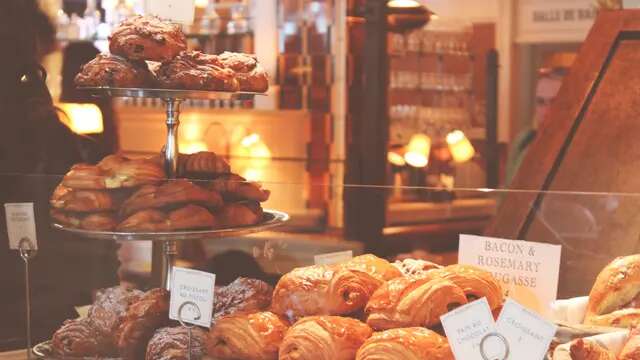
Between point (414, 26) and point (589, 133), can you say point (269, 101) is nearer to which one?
point (414, 26)

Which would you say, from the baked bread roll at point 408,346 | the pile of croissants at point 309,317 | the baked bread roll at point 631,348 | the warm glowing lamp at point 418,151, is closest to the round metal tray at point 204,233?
the pile of croissants at point 309,317

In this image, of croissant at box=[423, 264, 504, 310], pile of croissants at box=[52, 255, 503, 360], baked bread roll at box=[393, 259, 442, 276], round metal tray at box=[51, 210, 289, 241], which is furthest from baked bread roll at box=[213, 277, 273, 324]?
croissant at box=[423, 264, 504, 310]

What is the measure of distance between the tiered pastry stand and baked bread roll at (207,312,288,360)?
219 mm

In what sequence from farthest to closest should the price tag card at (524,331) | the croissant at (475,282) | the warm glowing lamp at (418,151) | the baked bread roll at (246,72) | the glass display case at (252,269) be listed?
the warm glowing lamp at (418,151) → the baked bread roll at (246,72) → the glass display case at (252,269) → the croissant at (475,282) → the price tag card at (524,331)

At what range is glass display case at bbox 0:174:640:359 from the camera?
160 centimetres

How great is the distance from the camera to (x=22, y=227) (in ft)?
6.72

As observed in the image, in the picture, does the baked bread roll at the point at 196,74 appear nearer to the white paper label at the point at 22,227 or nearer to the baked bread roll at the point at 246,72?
the baked bread roll at the point at 246,72

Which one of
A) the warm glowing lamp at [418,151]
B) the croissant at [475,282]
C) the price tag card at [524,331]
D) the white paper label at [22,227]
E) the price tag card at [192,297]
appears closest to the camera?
the price tag card at [524,331]

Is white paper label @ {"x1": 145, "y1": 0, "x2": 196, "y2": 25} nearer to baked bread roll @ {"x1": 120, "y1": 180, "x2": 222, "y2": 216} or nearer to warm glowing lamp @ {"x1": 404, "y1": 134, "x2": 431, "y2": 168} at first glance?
baked bread roll @ {"x1": 120, "y1": 180, "x2": 222, "y2": 216}

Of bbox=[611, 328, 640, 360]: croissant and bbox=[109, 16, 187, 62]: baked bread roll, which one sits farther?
bbox=[109, 16, 187, 62]: baked bread roll

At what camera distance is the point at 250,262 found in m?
1.81

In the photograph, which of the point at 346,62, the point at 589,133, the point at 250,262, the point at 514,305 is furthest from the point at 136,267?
the point at 346,62

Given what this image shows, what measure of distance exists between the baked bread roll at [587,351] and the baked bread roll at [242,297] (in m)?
0.56

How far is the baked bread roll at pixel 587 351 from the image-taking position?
1375 millimetres
